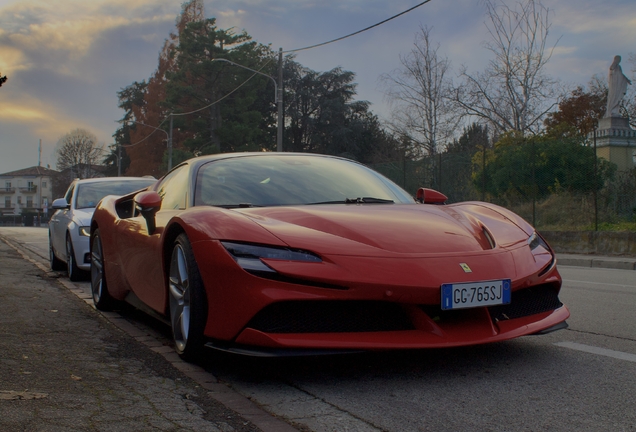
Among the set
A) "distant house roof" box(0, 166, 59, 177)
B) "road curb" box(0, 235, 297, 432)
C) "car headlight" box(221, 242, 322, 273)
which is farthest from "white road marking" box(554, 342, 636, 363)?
"distant house roof" box(0, 166, 59, 177)

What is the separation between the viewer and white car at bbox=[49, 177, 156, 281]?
8.52 meters

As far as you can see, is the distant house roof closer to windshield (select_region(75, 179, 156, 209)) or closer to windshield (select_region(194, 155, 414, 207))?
windshield (select_region(75, 179, 156, 209))

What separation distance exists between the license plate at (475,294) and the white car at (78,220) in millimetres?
6115

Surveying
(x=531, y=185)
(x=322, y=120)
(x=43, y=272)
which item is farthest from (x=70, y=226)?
(x=322, y=120)

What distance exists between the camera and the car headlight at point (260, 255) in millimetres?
3291

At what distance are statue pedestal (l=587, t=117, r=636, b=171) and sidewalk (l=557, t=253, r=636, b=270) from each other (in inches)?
95.8

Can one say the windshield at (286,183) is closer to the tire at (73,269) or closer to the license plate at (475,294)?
the license plate at (475,294)

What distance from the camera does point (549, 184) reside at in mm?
16328

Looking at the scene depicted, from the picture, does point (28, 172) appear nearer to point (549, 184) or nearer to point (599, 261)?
point (549, 184)

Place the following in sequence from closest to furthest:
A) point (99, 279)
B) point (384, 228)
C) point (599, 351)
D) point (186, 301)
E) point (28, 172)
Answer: point (384, 228), point (186, 301), point (599, 351), point (99, 279), point (28, 172)

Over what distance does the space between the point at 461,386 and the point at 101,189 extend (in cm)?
769

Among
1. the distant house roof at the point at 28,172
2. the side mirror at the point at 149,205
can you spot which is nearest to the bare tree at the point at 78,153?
the distant house roof at the point at 28,172

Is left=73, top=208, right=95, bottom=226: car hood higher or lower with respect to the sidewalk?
higher

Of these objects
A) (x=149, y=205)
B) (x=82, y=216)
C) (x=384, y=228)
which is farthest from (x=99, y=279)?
(x=384, y=228)
